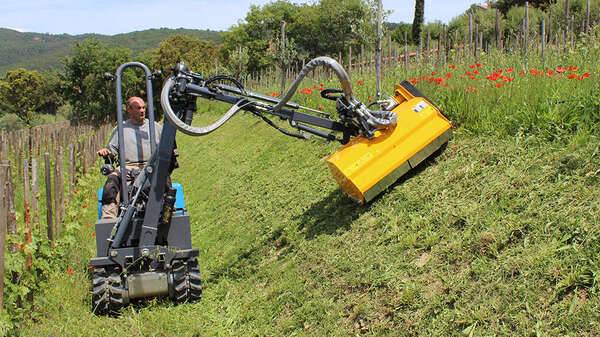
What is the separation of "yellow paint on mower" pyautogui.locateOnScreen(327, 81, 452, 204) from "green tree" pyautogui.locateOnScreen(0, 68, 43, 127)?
63.7 metres

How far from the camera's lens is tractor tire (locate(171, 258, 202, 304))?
17.4 ft

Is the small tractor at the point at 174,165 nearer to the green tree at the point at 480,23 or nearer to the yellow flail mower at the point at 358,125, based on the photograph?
the yellow flail mower at the point at 358,125

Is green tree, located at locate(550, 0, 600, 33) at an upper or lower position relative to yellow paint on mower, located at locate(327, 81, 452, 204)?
upper

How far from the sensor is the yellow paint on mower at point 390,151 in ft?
16.6

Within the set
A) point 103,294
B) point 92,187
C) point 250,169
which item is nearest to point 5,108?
point 92,187

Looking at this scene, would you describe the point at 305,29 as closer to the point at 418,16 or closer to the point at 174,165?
the point at 418,16

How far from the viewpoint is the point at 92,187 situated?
43.4 ft

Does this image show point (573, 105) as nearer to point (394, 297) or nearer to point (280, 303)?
point (394, 297)

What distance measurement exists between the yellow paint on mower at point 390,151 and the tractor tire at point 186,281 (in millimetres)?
1886

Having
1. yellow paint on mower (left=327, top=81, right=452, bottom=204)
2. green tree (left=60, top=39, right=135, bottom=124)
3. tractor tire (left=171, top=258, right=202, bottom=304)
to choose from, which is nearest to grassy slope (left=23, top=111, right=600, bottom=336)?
tractor tire (left=171, top=258, right=202, bottom=304)

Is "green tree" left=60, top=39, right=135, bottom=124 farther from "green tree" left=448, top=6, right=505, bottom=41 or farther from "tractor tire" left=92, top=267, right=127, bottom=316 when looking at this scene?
"tractor tire" left=92, top=267, right=127, bottom=316

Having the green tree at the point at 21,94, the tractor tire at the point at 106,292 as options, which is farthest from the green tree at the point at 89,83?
the tractor tire at the point at 106,292

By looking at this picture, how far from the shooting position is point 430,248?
4.29 metres

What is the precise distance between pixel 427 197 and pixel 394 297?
1354 mm
